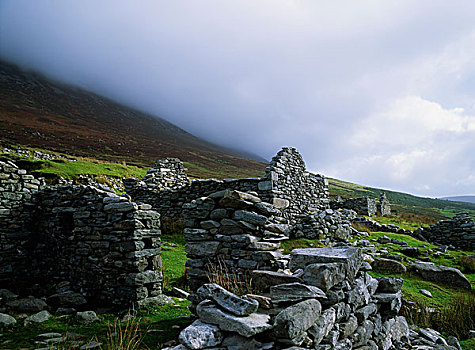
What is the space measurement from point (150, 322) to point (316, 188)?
14235 mm

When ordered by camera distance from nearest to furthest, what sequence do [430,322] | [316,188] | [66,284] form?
[430,322]
[66,284]
[316,188]

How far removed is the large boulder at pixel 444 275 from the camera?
938cm

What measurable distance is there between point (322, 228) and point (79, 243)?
1042 centimetres

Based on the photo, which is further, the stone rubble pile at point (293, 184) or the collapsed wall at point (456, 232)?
the collapsed wall at point (456, 232)

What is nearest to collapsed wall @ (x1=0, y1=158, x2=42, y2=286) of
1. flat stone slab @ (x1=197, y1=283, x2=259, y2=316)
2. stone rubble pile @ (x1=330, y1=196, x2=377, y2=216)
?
flat stone slab @ (x1=197, y1=283, x2=259, y2=316)

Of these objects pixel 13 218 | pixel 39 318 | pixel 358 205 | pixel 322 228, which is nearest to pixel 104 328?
pixel 39 318

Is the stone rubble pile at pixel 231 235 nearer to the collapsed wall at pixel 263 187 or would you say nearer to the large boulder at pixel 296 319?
the large boulder at pixel 296 319

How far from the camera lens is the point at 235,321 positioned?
269 cm

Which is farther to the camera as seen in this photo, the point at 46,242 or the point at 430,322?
the point at 46,242

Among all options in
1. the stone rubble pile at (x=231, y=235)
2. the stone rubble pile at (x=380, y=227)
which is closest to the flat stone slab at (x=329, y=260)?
the stone rubble pile at (x=231, y=235)

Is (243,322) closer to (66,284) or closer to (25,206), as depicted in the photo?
(66,284)

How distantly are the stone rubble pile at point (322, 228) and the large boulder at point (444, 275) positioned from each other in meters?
3.89

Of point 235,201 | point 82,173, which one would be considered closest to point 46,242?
point 235,201

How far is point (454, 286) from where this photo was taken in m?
9.35
